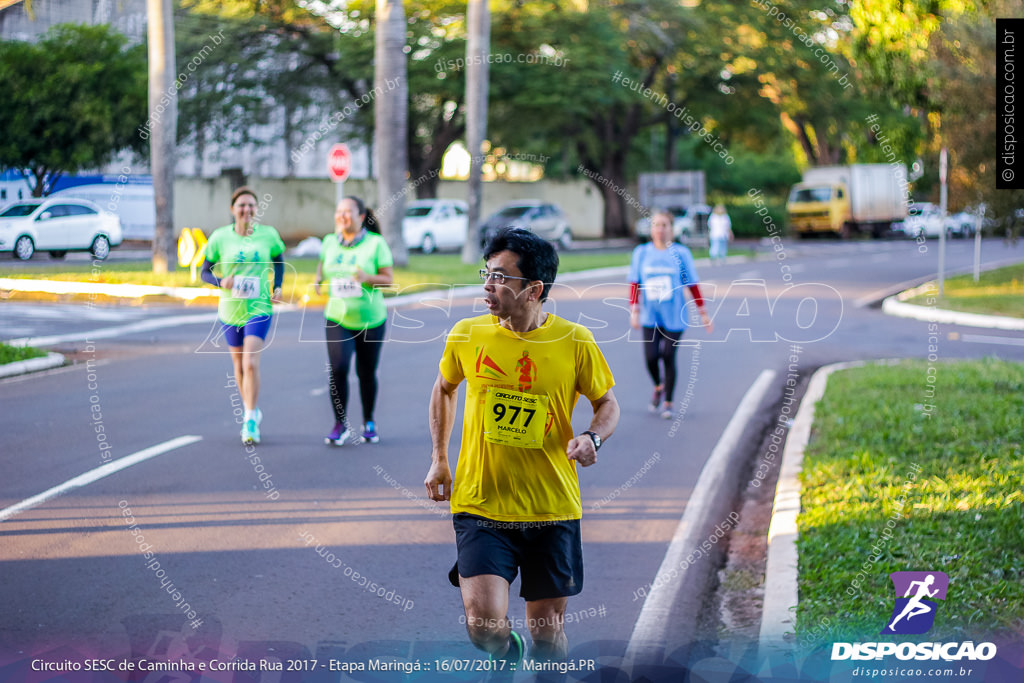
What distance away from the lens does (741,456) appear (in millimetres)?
9258

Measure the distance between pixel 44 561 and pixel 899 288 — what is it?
23.1 m

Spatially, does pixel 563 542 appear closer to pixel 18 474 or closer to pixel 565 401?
pixel 565 401

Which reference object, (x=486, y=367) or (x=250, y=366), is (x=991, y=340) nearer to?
(x=250, y=366)

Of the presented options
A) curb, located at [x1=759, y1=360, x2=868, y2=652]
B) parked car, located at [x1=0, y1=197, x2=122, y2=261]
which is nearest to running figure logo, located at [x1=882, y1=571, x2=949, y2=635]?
curb, located at [x1=759, y1=360, x2=868, y2=652]

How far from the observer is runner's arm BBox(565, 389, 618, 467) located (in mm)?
3998

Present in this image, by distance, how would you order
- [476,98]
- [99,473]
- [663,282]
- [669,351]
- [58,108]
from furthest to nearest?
[476,98], [58,108], [669,351], [663,282], [99,473]

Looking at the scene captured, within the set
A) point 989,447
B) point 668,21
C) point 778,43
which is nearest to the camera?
point 989,447

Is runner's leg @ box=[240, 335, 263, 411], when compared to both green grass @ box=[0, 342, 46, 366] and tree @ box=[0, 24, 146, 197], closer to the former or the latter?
tree @ box=[0, 24, 146, 197]

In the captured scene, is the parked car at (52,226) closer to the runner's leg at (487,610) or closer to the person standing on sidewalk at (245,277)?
the person standing on sidewalk at (245,277)

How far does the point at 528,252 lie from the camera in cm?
408

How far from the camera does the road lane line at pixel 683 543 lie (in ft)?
17.1

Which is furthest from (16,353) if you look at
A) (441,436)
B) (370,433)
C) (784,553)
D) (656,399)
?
(441,436)

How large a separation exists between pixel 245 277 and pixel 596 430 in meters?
4.90

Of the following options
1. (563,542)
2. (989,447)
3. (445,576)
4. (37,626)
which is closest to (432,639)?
(445,576)
